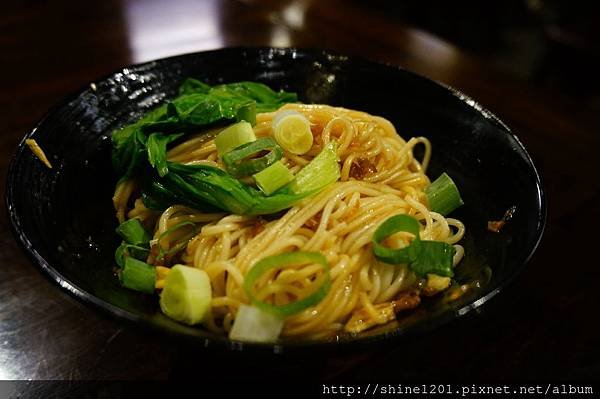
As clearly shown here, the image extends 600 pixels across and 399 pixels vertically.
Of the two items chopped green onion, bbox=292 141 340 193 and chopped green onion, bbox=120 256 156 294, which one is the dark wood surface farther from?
chopped green onion, bbox=292 141 340 193

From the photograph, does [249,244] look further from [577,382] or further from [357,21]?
[357,21]

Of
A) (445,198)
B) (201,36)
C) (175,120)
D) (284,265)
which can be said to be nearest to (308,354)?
(284,265)

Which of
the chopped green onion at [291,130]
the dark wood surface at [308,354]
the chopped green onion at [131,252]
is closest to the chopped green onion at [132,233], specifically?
the chopped green onion at [131,252]

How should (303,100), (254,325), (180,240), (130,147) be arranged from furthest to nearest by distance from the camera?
(303,100), (130,147), (180,240), (254,325)

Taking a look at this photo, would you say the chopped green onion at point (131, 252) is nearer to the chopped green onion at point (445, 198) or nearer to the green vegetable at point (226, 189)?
the green vegetable at point (226, 189)

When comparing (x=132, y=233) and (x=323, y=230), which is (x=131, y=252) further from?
(x=323, y=230)

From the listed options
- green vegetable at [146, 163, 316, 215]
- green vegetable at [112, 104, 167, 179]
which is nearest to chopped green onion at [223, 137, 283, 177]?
green vegetable at [146, 163, 316, 215]

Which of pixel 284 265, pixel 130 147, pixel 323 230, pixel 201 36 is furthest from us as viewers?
pixel 201 36

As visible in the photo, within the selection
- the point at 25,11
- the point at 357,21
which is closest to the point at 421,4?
the point at 357,21
